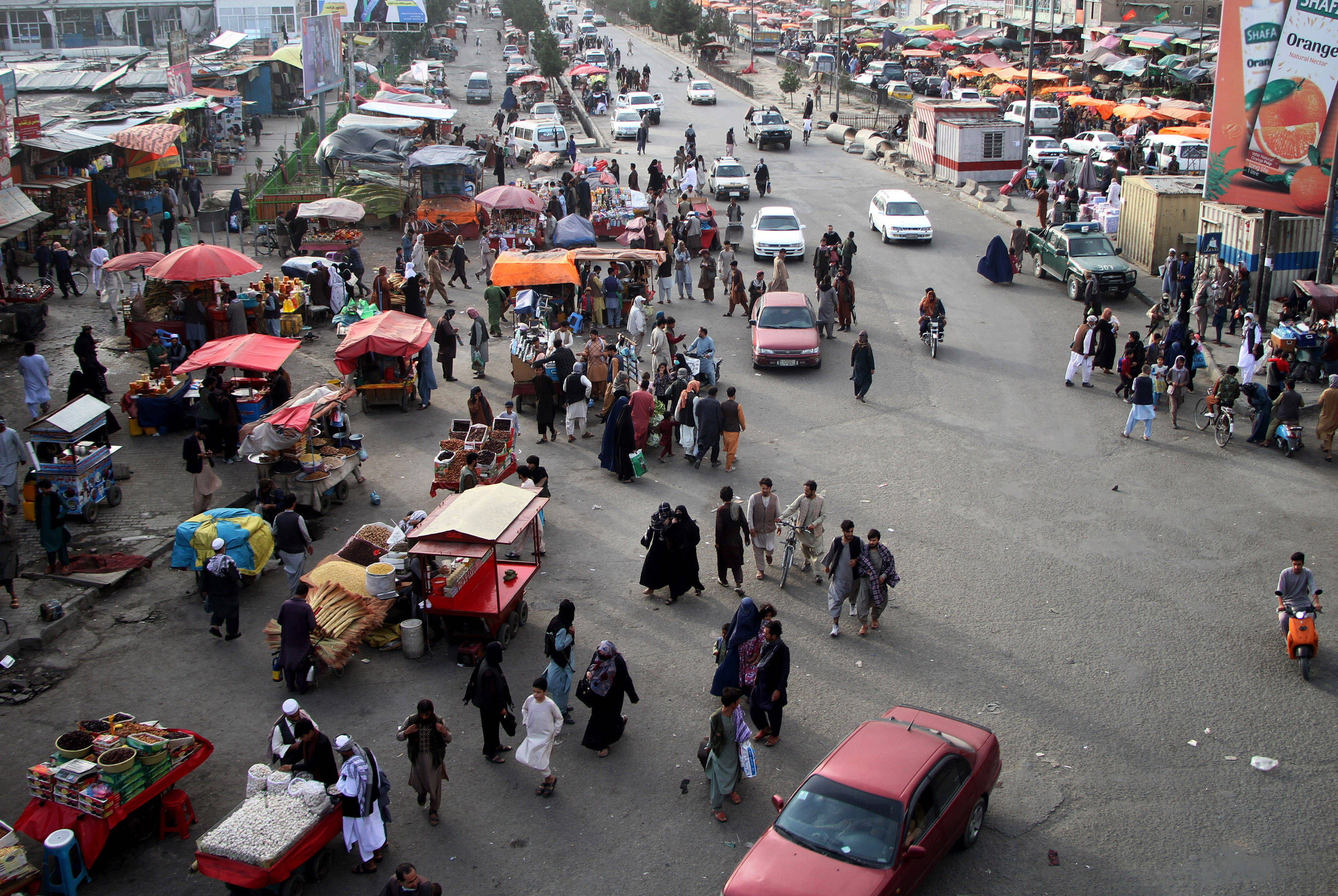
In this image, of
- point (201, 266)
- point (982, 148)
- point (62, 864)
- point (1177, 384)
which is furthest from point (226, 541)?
point (982, 148)

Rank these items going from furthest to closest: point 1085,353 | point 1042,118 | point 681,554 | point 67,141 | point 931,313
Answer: point 1042,118
point 67,141
point 931,313
point 1085,353
point 681,554

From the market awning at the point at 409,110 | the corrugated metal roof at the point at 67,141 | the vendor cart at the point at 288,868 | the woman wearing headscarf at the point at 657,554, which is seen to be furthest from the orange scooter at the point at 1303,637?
the market awning at the point at 409,110

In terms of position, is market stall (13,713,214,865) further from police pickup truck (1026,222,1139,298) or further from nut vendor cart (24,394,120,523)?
police pickup truck (1026,222,1139,298)

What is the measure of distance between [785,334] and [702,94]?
4299 cm

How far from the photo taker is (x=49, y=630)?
1144 centimetres

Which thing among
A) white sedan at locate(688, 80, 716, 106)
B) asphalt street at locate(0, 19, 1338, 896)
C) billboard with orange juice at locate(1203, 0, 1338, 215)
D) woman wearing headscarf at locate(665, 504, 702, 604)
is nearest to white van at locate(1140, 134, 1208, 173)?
billboard with orange juice at locate(1203, 0, 1338, 215)

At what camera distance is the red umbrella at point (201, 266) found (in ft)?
61.8

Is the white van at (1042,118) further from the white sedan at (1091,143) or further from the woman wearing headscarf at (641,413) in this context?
the woman wearing headscarf at (641,413)

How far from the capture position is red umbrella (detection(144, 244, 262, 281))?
1884 cm

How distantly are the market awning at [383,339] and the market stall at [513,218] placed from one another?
332 inches

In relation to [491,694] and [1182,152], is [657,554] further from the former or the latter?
[1182,152]

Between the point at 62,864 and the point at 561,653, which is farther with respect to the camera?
the point at 561,653

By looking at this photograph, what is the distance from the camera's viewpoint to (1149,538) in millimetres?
13781

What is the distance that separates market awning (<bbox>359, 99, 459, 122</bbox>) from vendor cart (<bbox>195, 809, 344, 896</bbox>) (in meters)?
35.1
